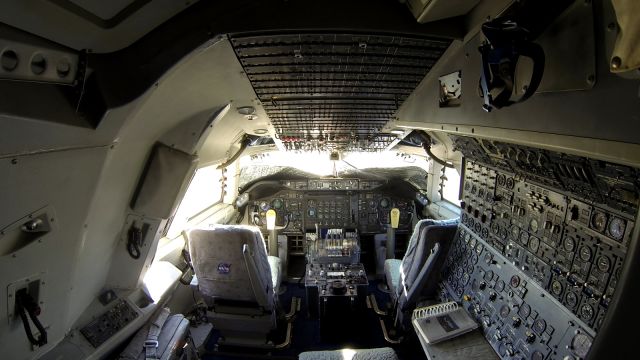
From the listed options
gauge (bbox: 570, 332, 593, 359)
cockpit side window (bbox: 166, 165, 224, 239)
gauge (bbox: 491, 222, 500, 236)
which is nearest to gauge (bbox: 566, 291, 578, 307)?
gauge (bbox: 570, 332, 593, 359)

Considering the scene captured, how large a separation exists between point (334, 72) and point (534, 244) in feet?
5.83

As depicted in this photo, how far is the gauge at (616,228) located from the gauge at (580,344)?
0.58 m

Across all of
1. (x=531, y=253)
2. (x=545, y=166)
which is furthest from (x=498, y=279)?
(x=545, y=166)

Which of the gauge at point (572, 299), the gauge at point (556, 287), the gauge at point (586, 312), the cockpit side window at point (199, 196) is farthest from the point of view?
the cockpit side window at point (199, 196)

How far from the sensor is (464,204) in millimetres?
3312

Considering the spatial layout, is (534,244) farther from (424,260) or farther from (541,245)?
(424,260)

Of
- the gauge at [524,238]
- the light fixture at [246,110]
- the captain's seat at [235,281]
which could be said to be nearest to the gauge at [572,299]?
the gauge at [524,238]

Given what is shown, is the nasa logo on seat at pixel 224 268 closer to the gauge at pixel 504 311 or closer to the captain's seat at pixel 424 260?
the captain's seat at pixel 424 260

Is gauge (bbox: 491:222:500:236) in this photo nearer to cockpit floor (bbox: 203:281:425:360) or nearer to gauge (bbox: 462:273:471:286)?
gauge (bbox: 462:273:471:286)

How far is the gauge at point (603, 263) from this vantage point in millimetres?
1633

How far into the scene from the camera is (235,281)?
3422 mm

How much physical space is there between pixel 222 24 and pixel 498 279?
2661 millimetres

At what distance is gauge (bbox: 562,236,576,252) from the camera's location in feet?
6.15

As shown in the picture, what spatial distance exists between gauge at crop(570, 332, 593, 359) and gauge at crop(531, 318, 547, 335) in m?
0.24
